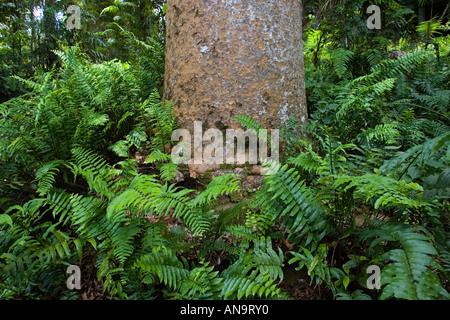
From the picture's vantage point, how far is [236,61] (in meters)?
2.33

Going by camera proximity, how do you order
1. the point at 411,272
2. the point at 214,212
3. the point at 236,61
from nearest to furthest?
the point at 411,272 < the point at 214,212 < the point at 236,61

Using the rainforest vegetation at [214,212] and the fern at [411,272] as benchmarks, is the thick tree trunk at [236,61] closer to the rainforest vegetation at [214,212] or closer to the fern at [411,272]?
the rainforest vegetation at [214,212]

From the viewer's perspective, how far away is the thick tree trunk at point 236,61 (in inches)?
91.7

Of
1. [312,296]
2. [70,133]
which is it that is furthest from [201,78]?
[312,296]

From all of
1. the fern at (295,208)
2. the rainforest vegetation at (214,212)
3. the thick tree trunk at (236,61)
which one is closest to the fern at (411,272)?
the rainforest vegetation at (214,212)

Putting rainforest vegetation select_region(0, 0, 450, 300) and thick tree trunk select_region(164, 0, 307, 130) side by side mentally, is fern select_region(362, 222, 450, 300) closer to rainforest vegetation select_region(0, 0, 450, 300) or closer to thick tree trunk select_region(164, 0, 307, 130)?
rainforest vegetation select_region(0, 0, 450, 300)

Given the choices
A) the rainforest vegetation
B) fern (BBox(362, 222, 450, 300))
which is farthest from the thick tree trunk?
fern (BBox(362, 222, 450, 300))

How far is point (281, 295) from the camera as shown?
56.6 inches

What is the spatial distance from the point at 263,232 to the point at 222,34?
1.63m

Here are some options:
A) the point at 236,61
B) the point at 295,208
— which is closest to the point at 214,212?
the point at 295,208

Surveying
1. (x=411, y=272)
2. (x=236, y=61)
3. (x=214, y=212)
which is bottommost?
(x=411, y=272)

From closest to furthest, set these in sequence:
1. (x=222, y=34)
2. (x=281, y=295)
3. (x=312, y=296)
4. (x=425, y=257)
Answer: (x=425, y=257) → (x=281, y=295) → (x=312, y=296) → (x=222, y=34)

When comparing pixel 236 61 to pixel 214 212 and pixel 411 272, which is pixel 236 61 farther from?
pixel 411 272

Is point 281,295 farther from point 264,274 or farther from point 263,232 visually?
point 263,232
